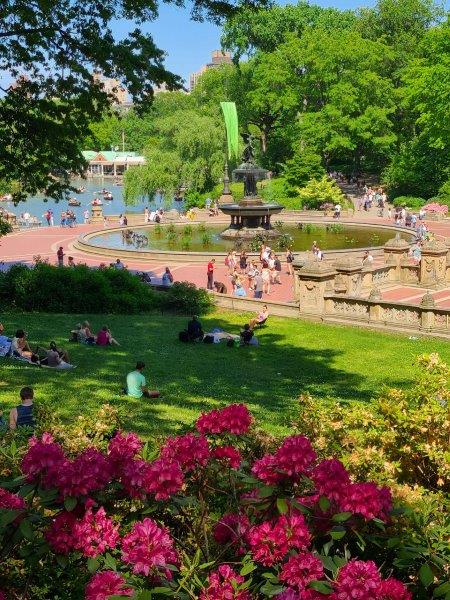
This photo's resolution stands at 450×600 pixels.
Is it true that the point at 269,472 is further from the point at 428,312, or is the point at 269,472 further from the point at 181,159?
the point at 181,159

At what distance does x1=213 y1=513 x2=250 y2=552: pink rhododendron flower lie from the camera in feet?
13.5

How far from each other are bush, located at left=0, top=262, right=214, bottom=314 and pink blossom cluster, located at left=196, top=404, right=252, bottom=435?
Answer: 20127 millimetres

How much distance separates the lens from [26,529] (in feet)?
12.6

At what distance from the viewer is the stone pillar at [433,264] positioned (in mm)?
28297

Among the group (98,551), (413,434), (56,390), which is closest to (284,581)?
(98,551)

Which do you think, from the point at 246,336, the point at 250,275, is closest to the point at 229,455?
the point at 246,336

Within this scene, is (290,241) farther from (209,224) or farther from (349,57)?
(349,57)

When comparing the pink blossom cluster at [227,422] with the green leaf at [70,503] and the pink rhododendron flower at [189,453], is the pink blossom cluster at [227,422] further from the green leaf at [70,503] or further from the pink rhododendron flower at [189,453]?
the green leaf at [70,503]

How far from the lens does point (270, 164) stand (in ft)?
256

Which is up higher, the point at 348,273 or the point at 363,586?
the point at 363,586

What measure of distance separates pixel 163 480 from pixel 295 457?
712 mm

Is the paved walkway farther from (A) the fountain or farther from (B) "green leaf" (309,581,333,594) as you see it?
(B) "green leaf" (309,581,333,594)

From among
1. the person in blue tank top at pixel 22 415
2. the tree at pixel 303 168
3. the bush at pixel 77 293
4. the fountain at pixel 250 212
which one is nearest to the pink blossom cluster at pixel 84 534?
the person in blue tank top at pixel 22 415

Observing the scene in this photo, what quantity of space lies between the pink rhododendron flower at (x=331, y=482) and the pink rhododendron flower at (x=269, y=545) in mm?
353
